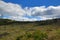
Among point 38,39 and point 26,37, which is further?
point 26,37

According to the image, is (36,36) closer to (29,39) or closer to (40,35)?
(40,35)

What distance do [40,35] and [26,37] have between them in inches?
246

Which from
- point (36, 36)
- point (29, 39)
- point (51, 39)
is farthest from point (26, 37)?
point (51, 39)

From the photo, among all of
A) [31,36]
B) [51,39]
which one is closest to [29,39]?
[31,36]

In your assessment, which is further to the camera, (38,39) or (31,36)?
(31,36)

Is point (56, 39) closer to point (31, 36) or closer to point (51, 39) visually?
point (51, 39)

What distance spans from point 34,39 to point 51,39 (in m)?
36.9

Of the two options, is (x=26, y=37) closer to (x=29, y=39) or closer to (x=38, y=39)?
(x=29, y=39)

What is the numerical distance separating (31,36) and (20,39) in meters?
4.24

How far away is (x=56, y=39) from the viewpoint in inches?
3915

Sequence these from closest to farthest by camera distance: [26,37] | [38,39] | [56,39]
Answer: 1. [38,39]
2. [26,37]
3. [56,39]

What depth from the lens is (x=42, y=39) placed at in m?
65.9

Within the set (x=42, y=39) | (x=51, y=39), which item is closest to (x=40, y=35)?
(x=42, y=39)

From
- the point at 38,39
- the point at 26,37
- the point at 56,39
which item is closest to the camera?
the point at 38,39
